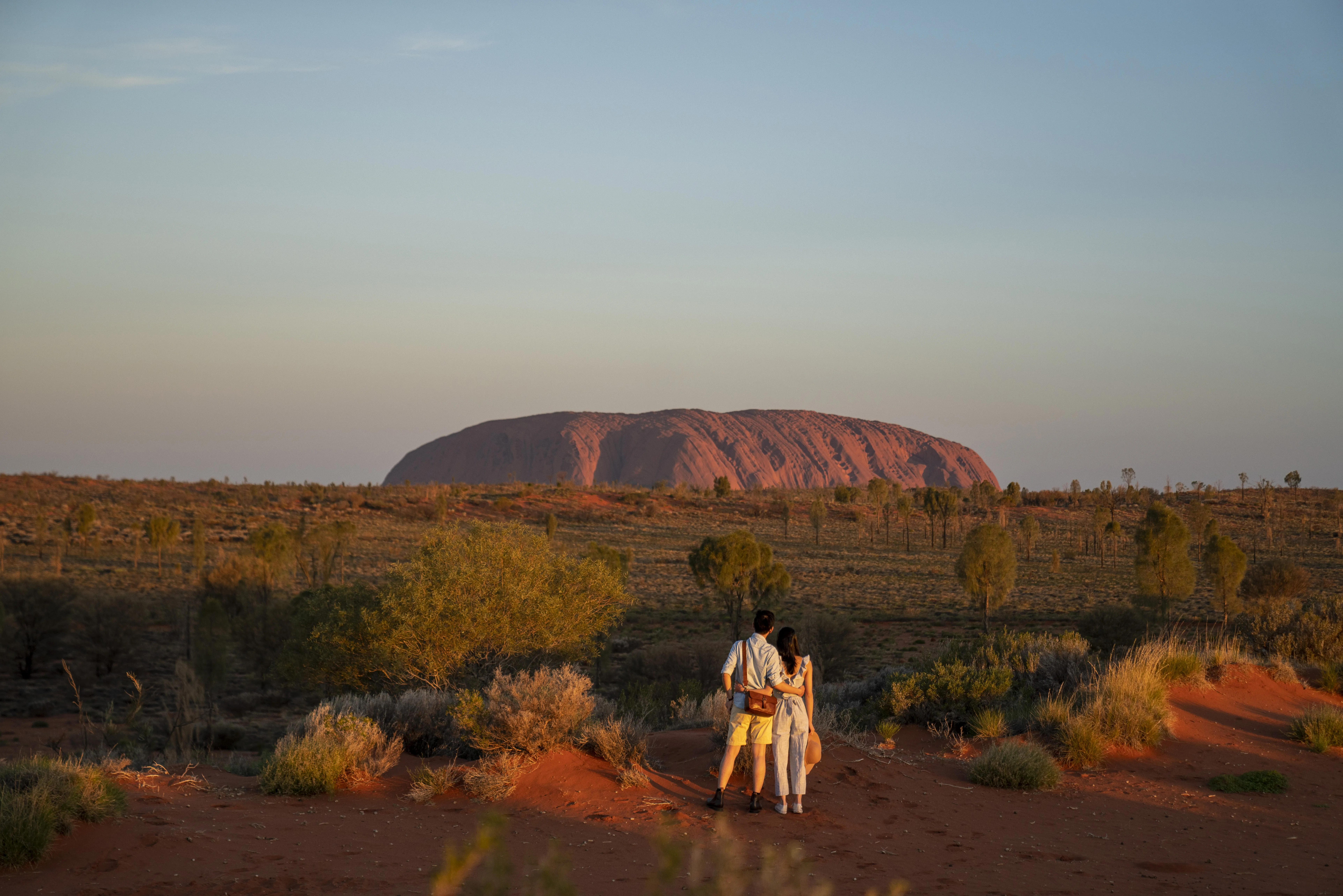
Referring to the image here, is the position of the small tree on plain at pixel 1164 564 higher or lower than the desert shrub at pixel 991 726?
higher

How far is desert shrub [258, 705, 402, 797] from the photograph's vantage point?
27.2 ft

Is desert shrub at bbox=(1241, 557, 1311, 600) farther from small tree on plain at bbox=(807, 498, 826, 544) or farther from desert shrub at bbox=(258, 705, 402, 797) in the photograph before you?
small tree on plain at bbox=(807, 498, 826, 544)

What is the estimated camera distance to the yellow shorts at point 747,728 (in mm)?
7629

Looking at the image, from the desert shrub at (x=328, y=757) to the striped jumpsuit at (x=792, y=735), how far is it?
12.9 feet

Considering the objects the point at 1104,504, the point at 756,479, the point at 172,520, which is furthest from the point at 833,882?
the point at 756,479

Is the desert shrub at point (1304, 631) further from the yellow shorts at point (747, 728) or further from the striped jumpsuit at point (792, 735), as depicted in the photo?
the yellow shorts at point (747, 728)

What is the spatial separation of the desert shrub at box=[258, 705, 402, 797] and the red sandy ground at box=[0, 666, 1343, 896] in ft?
0.58

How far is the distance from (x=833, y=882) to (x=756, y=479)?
173836 mm

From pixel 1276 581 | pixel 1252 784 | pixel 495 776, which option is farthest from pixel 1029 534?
pixel 495 776

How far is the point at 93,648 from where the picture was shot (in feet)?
92.0

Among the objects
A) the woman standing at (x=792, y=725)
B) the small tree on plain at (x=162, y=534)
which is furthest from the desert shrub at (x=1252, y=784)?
the small tree on plain at (x=162, y=534)

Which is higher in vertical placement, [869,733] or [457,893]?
[457,893]

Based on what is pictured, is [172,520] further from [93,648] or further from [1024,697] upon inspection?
[1024,697]

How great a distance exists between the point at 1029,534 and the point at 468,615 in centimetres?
4872
